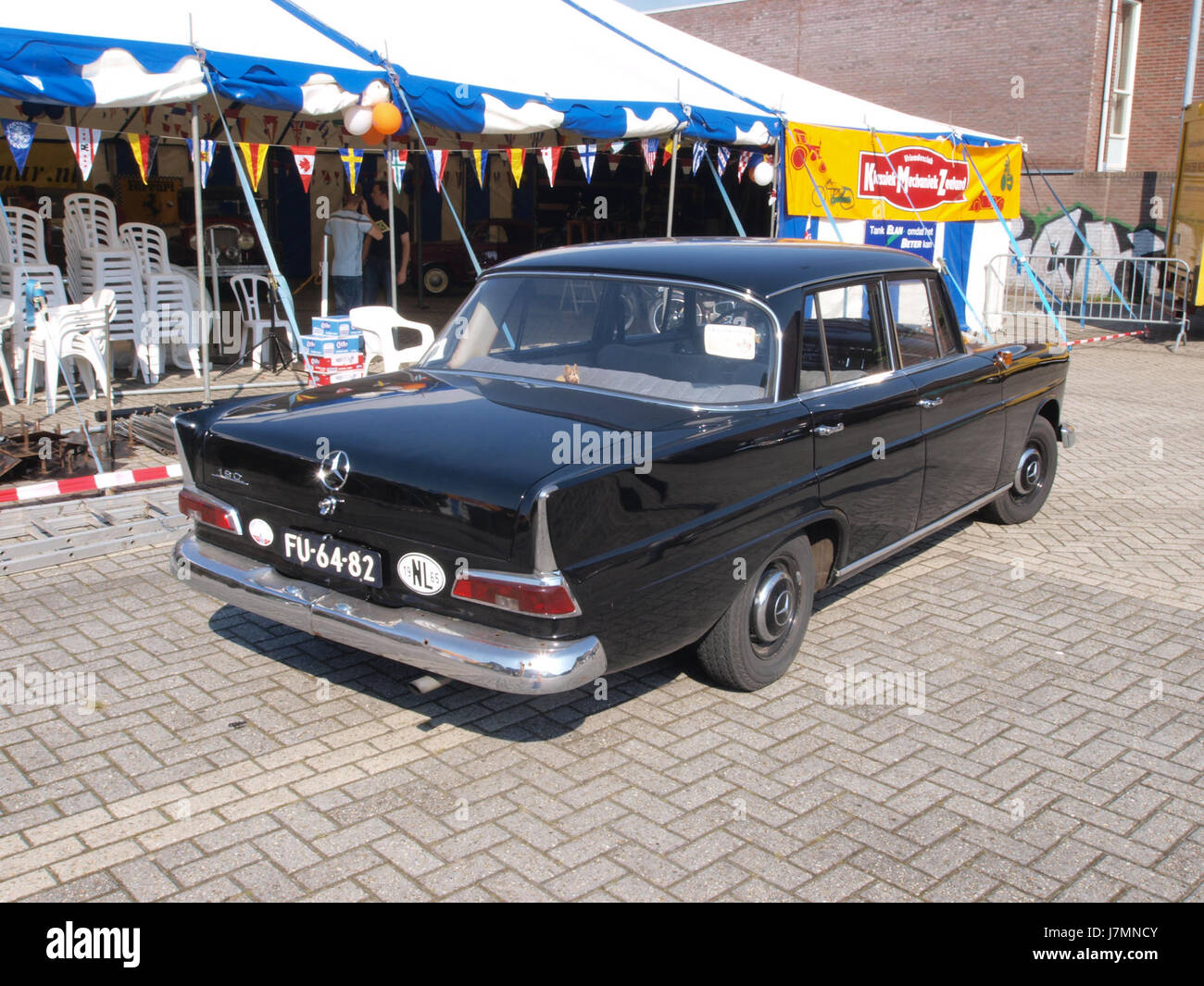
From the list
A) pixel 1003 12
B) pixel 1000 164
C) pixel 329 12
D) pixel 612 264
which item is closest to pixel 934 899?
pixel 612 264

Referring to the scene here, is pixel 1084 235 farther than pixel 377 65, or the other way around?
pixel 1084 235

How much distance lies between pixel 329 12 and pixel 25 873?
26.6ft

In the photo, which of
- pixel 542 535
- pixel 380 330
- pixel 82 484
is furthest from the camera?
pixel 380 330

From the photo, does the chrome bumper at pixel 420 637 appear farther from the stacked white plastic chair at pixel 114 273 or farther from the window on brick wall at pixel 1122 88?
the window on brick wall at pixel 1122 88

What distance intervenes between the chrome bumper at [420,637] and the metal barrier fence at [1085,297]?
12.8 meters

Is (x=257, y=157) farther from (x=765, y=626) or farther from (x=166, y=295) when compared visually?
(x=765, y=626)

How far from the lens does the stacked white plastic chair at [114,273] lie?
955cm

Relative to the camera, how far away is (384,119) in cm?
826

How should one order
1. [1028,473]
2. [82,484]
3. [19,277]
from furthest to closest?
[19,277] → [1028,473] → [82,484]

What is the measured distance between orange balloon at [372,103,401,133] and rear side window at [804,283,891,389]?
4.86 m

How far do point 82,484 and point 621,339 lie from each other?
10.7 feet

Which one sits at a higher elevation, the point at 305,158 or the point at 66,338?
the point at 305,158

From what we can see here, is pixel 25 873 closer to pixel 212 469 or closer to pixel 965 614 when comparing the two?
pixel 212 469

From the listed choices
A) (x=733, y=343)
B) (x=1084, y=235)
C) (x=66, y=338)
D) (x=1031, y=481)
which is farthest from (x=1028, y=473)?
(x=1084, y=235)
